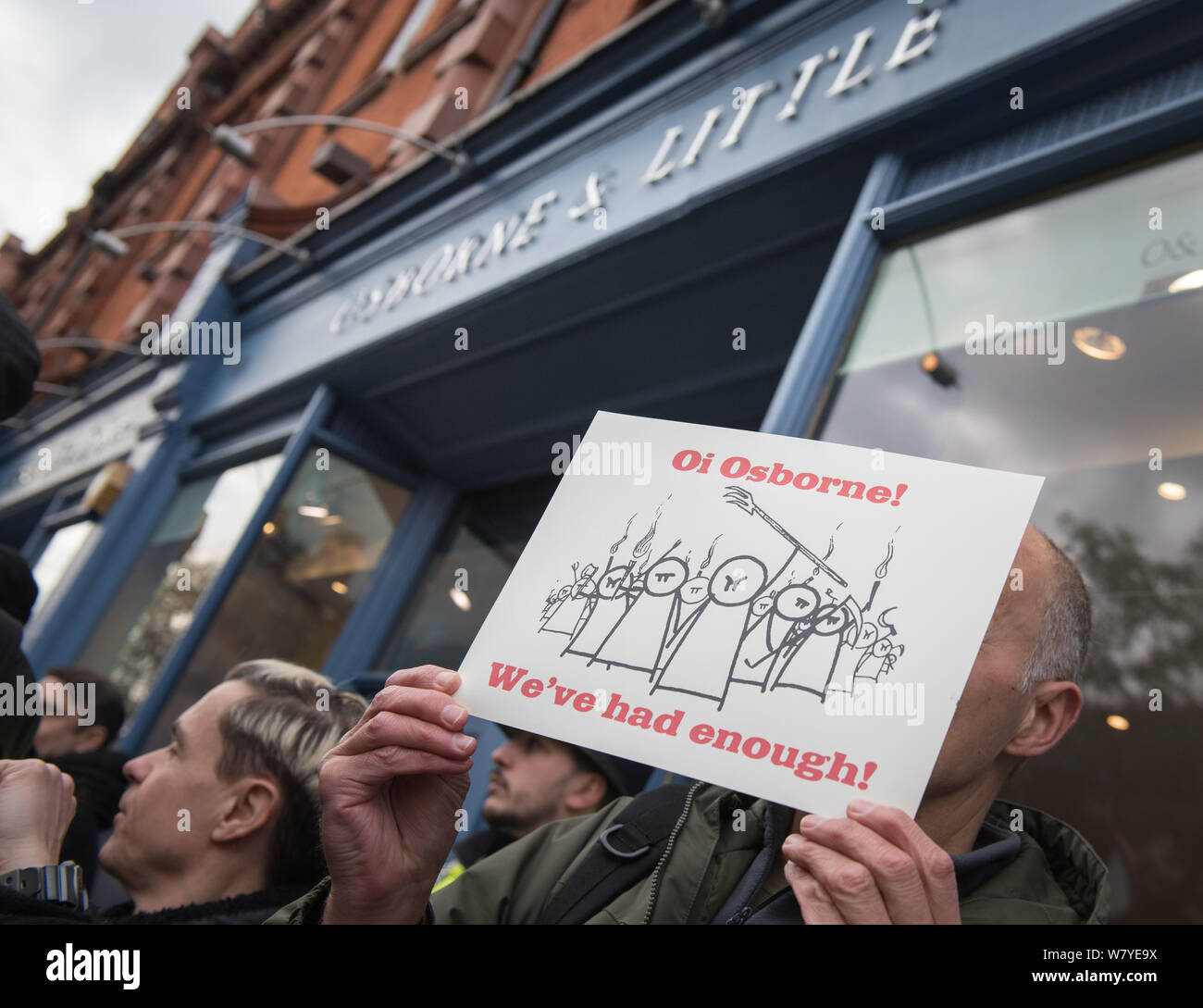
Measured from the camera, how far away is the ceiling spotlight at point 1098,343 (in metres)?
2.59

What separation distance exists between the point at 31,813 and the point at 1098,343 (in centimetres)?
281

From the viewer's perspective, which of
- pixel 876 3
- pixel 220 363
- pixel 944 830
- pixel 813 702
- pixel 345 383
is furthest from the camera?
pixel 220 363

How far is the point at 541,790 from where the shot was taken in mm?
3053

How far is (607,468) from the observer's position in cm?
134

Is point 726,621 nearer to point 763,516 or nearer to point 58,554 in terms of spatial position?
point 763,516

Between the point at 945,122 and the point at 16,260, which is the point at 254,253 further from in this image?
the point at 16,260

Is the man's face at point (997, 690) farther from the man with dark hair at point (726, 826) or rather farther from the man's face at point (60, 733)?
the man's face at point (60, 733)

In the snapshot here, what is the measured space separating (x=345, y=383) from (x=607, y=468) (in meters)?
4.66

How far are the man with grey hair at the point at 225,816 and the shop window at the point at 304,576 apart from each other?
3.75 metres

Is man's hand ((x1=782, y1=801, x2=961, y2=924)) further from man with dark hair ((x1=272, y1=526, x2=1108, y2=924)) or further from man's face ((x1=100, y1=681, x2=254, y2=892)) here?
man's face ((x1=100, y1=681, x2=254, y2=892))

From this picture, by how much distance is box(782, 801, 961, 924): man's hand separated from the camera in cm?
94

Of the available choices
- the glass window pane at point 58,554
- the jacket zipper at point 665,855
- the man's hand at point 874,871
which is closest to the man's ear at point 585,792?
the jacket zipper at point 665,855

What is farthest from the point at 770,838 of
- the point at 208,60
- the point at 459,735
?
the point at 208,60

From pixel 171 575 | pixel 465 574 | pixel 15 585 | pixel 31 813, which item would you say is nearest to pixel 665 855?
pixel 31 813
